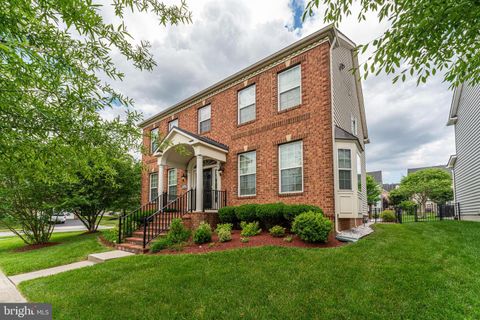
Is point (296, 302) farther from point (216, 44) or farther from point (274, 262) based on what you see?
point (216, 44)

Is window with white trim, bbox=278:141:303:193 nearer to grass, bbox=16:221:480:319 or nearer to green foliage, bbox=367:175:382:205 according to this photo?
grass, bbox=16:221:480:319

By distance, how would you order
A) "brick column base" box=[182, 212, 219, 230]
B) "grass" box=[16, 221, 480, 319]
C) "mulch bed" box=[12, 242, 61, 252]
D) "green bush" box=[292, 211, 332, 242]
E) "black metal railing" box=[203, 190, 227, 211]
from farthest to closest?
1. "mulch bed" box=[12, 242, 61, 252]
2. "black metal railing" box=[203, 190, 227, 211]
3. "brick column base" box=[182, 212, 219, 230]
4. "green bush" box=[292, 211, 332, 242]
5. "grass" box=[16, 221, 480, 319]

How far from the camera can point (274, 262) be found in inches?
214

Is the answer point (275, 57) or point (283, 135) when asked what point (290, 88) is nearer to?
point (275, 57)

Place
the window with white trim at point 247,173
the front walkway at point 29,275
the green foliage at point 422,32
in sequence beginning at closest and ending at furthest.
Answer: the green foliage at point 422,32
the front walkway at point 29,275
the window with white trim at point 247,173

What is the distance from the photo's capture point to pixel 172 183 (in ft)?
44.1

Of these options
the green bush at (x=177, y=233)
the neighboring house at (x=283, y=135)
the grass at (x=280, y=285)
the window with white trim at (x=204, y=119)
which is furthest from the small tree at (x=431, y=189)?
the green bush at (x=177, y=233)

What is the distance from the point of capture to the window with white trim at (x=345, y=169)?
8414 mm

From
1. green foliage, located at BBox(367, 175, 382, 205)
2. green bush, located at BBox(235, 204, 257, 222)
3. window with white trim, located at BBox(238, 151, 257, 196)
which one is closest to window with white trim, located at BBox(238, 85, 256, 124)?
window with white trim, located at BBox(238, 151, 257, 196)

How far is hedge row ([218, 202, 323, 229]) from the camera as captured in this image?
7699mm

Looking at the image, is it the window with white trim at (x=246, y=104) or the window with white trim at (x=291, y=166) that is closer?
the window with white trim at (x=291, y=166)

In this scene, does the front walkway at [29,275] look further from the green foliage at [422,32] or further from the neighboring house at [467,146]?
the neighboring house at [467,146]

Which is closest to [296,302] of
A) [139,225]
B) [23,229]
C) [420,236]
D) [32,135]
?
[32,135]

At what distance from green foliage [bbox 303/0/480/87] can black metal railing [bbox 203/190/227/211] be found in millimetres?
7931
